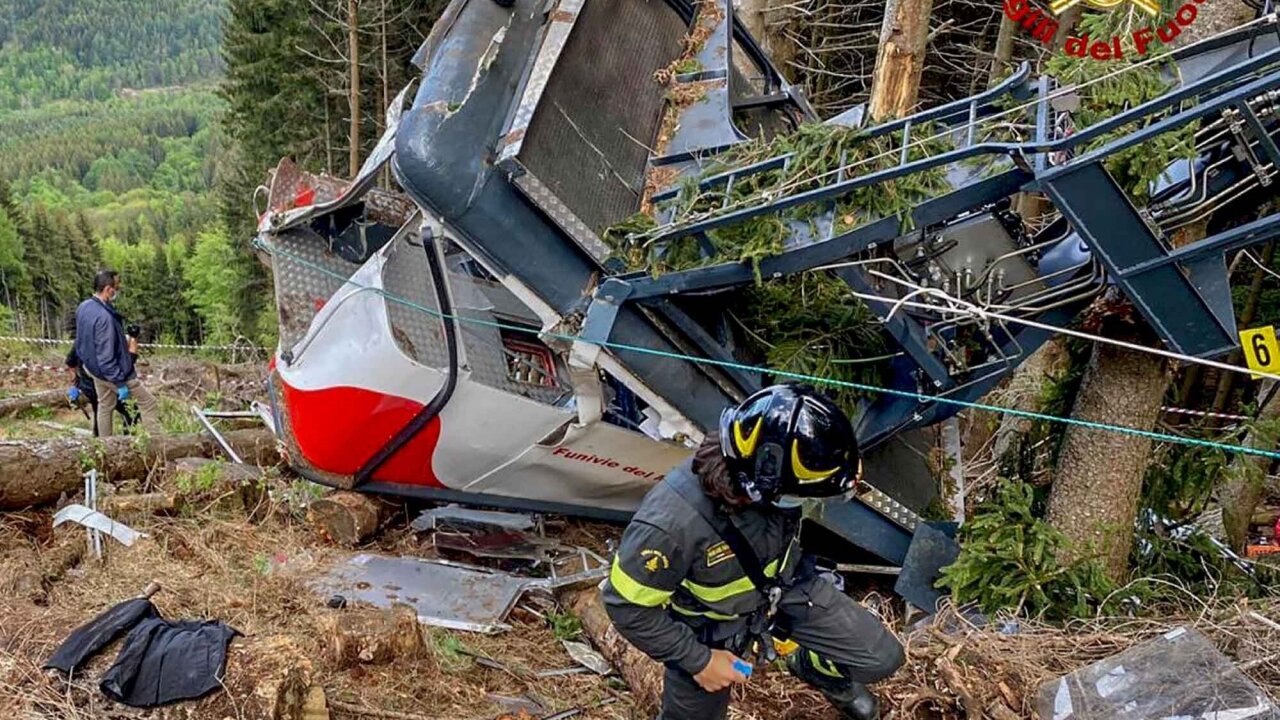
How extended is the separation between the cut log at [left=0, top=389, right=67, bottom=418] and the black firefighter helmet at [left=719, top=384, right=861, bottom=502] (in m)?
10.6

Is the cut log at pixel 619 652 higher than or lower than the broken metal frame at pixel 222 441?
higher

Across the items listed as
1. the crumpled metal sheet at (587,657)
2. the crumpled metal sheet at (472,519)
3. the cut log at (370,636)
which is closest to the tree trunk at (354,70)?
the crumpled metal sheet at (472,519)

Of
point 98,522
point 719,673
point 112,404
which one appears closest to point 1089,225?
point 719,673

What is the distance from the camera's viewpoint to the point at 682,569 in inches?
96.2

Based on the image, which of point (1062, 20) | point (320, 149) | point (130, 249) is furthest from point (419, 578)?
point (130, 249)

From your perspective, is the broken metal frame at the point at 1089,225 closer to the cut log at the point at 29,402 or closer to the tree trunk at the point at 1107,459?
the tree trunk at the point at 1107,459

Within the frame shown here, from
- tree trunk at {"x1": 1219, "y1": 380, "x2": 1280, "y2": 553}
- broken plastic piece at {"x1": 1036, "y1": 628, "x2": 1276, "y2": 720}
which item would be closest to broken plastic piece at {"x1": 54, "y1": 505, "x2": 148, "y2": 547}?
broken plastic piece at {"x1": 1036, "y1": 628, "x2": 1276, "y2": 720}

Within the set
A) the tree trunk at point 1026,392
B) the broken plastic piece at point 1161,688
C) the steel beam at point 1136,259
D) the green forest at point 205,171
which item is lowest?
the green forest at point 205,171

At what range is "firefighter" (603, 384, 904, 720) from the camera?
7.76ft

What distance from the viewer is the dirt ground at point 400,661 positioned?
2973 mm

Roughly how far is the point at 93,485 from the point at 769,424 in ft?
14.0

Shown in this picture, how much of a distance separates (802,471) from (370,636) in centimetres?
192

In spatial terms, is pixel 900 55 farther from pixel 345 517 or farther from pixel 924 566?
pixel 345 517

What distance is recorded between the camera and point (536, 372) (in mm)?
4691
